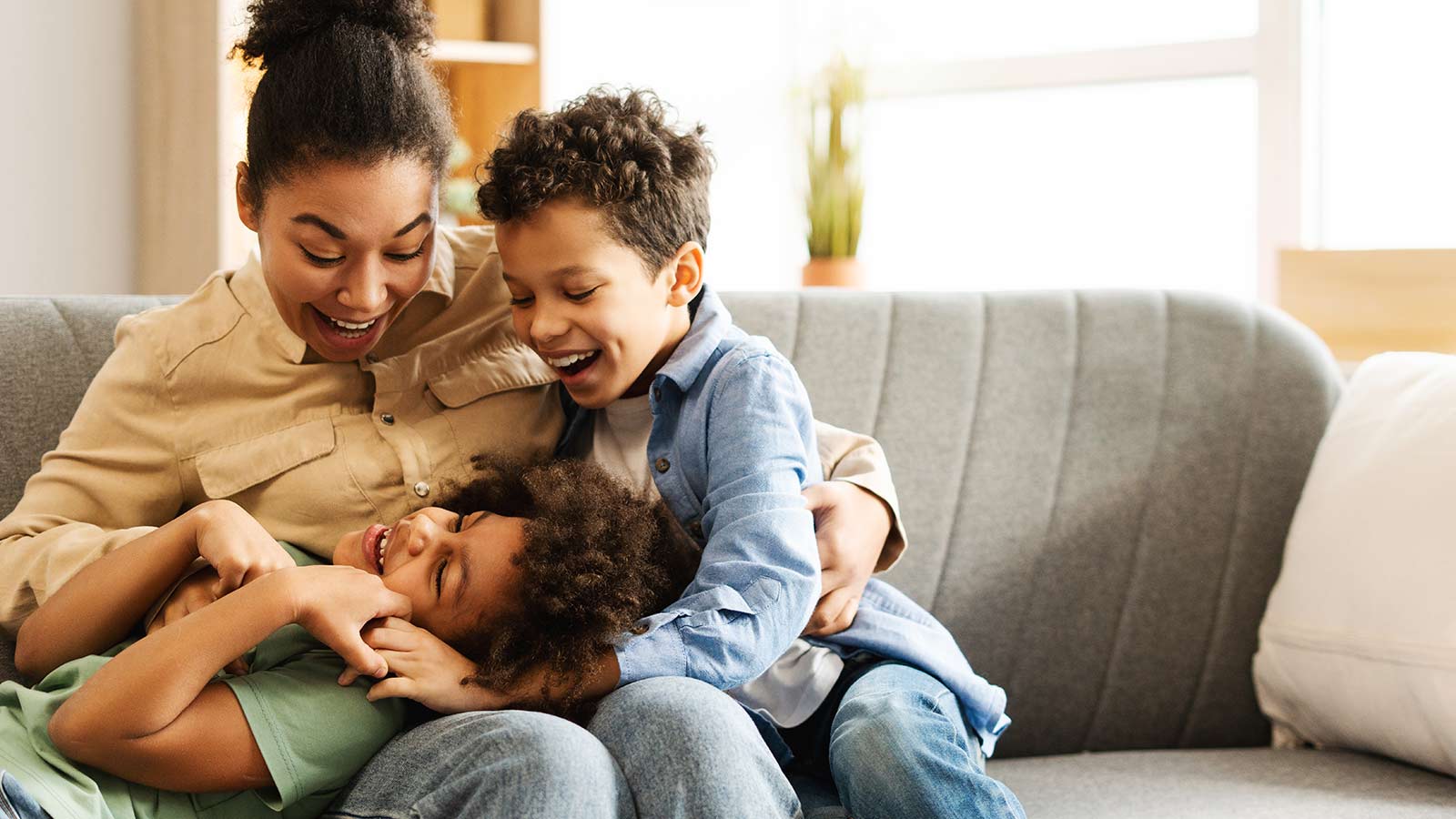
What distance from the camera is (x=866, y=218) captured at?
10.3 feet

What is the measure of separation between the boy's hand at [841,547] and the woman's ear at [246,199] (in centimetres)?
66

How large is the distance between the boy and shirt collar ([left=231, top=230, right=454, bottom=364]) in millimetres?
188

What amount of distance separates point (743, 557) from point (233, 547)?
48cm

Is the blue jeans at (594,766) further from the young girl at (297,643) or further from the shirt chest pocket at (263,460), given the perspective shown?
the shirt chest pocket at (263,460)

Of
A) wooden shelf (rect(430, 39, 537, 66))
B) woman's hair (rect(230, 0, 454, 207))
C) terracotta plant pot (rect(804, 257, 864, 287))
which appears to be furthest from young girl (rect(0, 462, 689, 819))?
wooden shelf (rect(430, 39, 537, 66))

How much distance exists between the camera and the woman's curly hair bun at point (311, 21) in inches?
54.4

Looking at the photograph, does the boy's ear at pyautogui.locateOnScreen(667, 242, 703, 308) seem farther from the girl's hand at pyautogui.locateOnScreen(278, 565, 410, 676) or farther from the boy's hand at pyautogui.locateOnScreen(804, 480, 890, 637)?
the girl's hand at pyautogui.locateOnScreen(278, 565, 410, 676)

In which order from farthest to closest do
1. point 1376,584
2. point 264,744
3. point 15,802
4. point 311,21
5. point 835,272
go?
point 835,272
point 1376,584
point 311,21
point 264,744
point 15,802

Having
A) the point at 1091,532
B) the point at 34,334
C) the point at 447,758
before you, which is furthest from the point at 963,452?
the point at 34,334

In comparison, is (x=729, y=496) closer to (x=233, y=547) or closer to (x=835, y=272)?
(x=233, y=547)

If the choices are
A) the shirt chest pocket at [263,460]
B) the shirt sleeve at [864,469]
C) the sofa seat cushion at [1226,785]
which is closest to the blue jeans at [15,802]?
the shirt chest pocket at [263,460]

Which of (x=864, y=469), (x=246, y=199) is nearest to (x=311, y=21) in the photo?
(x=246, y=199)

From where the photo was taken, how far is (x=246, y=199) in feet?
4.67

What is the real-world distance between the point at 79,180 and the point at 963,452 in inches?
85.0
